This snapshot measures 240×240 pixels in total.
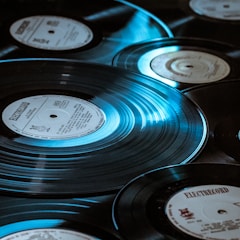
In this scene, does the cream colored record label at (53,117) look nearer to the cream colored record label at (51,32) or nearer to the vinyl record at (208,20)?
the cream colored record label at (51,32)

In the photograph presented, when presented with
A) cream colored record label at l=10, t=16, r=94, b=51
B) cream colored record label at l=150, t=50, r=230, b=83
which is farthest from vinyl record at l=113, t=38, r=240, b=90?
cream colored record label at l=10, t=16, r=94, b=51

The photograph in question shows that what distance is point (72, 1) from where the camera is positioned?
5.48 ft

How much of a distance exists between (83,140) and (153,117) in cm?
12

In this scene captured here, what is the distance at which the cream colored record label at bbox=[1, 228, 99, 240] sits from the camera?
2.94 feet

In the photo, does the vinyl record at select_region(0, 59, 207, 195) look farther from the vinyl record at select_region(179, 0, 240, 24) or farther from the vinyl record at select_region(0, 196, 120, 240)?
the vinyl record at select_region(179, 0, 240, 24)

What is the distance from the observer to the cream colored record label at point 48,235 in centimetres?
90

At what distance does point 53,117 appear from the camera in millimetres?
1188

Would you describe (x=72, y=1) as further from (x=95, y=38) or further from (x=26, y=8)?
(x=95, y=38)

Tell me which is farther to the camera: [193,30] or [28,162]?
[193,30]

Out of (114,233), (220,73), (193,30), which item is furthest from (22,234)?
(193,30)

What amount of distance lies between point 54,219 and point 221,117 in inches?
15.1

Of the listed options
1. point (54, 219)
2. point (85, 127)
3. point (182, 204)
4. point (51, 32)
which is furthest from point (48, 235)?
point (51, 32)

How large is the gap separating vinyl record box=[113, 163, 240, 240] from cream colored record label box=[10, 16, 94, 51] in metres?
0.50

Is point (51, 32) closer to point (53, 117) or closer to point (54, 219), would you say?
point (53, 117)
